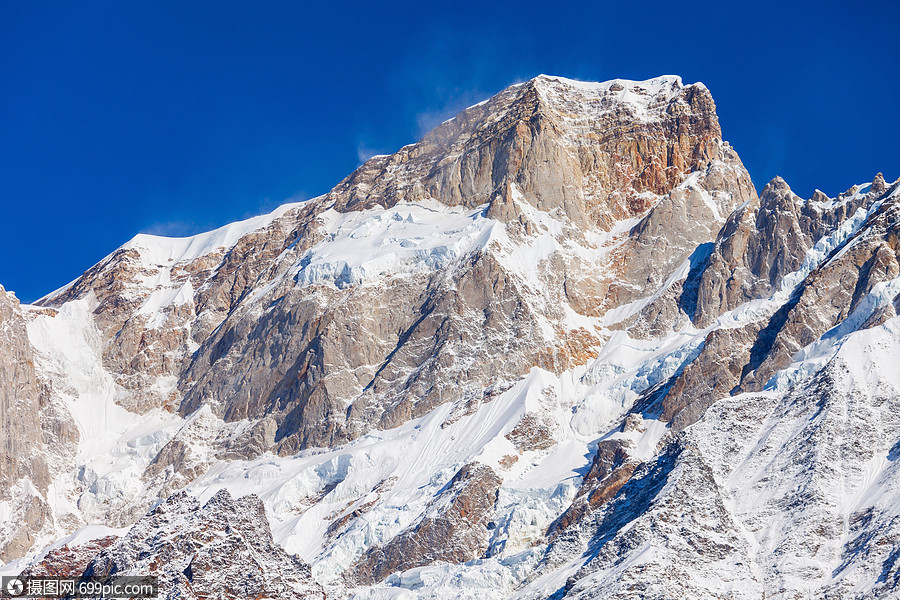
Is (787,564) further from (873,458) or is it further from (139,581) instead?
(139,581)

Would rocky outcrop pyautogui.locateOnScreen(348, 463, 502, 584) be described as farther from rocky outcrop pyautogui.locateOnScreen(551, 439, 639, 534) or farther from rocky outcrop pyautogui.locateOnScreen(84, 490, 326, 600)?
rocky outcrop pyautogui.locateOnScreen(84, 490, 326, 600)

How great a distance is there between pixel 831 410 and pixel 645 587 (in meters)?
42.6

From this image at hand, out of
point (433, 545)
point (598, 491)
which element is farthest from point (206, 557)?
point (598, 491)

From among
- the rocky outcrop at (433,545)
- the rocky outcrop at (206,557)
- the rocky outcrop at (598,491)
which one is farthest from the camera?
the rocky outcrop at (433,545)

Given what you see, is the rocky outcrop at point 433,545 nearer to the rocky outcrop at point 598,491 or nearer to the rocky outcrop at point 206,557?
the rocky outcrop at point 598,491

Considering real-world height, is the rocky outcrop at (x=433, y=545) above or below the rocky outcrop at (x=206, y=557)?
above

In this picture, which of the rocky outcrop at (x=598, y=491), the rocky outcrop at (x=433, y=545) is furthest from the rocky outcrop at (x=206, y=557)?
the rocky outcrop at (x=598, y=491)

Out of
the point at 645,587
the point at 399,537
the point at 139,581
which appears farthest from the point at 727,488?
the point at 139,581

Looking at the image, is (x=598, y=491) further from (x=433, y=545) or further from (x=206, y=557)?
(x=206, y=557)

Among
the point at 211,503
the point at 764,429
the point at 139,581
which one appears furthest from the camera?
the point at 764,429

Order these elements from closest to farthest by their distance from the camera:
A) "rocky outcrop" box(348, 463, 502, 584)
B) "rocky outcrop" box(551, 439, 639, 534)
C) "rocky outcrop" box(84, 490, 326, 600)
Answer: "rocky outcrop" box(84, 490, 326, 600), "rocky outcrop" box(551, 439, 639, 534), "rocky outcrop" box(348, 463, 502, 584)

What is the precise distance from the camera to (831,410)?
7101 inches

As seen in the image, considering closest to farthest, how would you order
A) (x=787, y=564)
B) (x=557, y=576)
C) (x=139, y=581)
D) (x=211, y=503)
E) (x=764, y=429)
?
(x=139, y=581)
(x=211, y=503)
(x=787, y=564)
(x=557, y=576)
(x=764, y=429)

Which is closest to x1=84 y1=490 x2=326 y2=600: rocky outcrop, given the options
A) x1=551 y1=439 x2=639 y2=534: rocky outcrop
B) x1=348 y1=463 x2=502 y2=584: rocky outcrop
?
x1=348 y1=463 x2=502 y2=584: rocky outcrop
